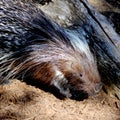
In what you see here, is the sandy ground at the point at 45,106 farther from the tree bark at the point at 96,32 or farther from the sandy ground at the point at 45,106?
the tree bark at the point at 96,32

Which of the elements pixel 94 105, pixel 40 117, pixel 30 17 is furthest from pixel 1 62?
pixel 94 105

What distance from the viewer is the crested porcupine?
4.15 metres

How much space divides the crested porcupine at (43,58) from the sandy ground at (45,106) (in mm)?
121

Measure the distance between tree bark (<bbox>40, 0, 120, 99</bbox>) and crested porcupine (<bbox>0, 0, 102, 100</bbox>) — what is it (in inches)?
8.1

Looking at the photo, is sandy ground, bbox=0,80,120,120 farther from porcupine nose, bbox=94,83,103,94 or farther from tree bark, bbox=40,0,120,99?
tree bark, bbox=40,0,120,99

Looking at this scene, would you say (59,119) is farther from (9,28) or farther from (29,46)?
(9,28)

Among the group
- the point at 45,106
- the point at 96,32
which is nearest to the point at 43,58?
the point at 45,106

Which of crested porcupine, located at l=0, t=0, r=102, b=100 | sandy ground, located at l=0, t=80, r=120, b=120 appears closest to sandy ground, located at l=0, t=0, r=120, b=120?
sandy ground, located at l=0, t=80, r=120, b=120

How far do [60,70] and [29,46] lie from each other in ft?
1.55

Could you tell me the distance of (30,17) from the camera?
4402 mm

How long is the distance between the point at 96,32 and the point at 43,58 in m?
0.89

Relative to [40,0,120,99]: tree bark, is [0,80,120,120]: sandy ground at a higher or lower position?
lower

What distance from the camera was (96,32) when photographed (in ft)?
15.3

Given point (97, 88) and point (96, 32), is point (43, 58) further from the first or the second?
point (96, 32)
